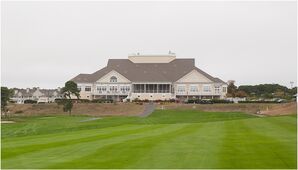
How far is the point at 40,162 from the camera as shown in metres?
17.9

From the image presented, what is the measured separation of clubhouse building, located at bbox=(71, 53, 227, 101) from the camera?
333 feet

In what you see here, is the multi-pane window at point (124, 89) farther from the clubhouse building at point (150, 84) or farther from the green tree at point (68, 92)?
the green tree at point (68, 92)

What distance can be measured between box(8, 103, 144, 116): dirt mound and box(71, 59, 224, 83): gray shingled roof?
16.6 metres

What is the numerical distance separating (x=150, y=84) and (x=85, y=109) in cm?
2119

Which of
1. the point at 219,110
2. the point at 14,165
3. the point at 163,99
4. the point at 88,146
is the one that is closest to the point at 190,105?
the point at 219,110

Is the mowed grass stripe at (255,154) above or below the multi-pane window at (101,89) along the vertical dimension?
below

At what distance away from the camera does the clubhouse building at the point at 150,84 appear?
102 m

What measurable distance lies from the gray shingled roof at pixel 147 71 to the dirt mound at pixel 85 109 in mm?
16647

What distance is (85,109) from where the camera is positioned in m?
84.8

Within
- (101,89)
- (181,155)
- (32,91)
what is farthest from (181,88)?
(181,155)

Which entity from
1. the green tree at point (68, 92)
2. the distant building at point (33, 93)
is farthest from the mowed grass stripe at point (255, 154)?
the distant building at point (33, 93)

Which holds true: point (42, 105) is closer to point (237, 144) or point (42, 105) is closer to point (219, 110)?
point (219, 110)

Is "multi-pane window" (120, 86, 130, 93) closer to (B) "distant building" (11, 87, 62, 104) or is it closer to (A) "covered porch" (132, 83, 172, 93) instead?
(A) "covered porch" (132, 83, 172, 93)

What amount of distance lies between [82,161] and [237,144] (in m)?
7.38
